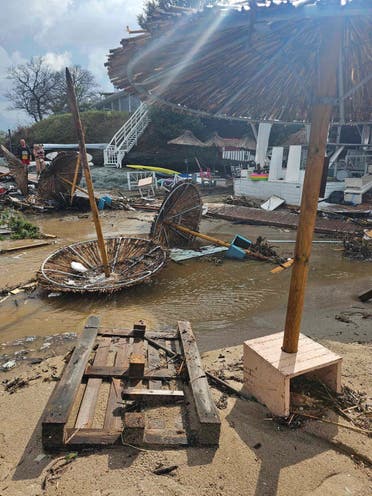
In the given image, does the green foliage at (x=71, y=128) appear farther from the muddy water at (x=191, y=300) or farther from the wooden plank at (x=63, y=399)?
the wooden plank at (x=63, y=399)

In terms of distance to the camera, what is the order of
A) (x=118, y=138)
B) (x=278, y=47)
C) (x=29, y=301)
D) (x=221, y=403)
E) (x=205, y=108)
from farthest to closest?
(x=118, y=138)
(x=29, y=301)
(x=205, y=108)
(x=221, y=403)
(x=278, y=47)

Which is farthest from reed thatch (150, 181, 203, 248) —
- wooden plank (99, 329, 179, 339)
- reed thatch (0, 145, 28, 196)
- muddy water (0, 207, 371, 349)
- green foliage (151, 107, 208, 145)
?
green foliage (151, 107, 208, 145)

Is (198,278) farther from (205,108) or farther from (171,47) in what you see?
(171,47)

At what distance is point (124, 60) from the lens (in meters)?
2.92

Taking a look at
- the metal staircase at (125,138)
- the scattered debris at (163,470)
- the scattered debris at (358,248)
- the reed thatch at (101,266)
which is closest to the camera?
the scattered debris at (163,470)

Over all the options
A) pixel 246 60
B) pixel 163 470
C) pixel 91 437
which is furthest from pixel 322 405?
pixel 246 60

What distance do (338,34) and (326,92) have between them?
1.26 ft

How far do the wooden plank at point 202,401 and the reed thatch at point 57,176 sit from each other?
1144 centimetres

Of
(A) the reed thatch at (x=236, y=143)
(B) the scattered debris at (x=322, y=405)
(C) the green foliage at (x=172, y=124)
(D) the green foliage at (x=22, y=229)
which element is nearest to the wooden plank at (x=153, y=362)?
(B) the scattered debris at (x=322, y=405)

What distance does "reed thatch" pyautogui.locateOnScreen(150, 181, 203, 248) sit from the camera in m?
8.37

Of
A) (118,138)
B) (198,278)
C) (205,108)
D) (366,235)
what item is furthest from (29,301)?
(118,138)

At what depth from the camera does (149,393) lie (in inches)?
127

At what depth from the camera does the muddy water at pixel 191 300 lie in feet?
18.0

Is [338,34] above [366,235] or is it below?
above
